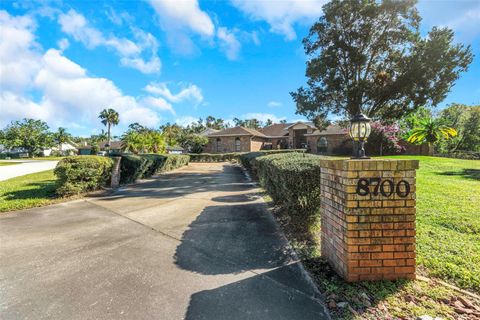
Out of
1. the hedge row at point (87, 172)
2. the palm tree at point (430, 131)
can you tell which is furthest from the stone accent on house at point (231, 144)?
the hedge row at point (87, 172)

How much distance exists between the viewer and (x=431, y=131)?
24.1 metres

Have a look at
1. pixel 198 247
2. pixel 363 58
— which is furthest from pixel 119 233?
pixel 363 58

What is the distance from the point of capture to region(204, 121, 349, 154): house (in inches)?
1331

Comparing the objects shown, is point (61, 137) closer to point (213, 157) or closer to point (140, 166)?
point (213, 157)

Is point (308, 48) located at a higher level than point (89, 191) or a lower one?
higher

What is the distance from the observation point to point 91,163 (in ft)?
28.7

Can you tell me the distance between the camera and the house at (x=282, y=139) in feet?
111

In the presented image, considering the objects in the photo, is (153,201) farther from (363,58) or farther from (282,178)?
(363,58)

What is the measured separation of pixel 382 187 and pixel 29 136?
73.0 meters

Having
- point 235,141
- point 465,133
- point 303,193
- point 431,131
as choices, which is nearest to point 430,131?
point 431,131

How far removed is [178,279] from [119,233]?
7.59ft

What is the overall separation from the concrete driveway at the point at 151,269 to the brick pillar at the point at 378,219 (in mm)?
716

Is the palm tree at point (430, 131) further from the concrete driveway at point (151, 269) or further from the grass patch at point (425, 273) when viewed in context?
the concrete driveway at point (151, 269)

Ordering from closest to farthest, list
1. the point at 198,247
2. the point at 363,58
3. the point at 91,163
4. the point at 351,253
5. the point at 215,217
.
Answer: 1. the point at 351,253
2. the point at 198,247
3. the point at 215,217
4. the point at 91,163
5. the point at 363,58
